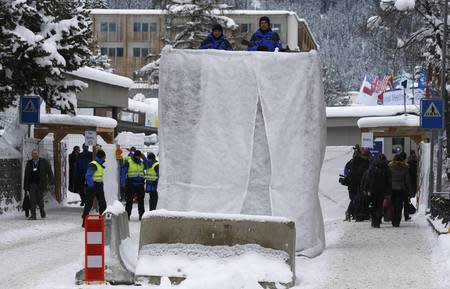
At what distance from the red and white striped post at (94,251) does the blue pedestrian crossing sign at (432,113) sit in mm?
13526

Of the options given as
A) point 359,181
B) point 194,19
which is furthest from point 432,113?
point 194,19

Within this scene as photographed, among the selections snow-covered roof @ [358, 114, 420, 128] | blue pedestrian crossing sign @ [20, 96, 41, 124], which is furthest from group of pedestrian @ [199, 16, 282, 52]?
snow-covered roof @ [358, 114, 420, 128]

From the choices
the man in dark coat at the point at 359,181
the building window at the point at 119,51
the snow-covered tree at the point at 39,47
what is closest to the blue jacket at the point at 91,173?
the snow-covered tree at the point at 39,47

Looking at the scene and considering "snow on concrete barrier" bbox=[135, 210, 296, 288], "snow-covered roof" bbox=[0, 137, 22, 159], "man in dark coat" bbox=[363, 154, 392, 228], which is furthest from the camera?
"snow-covered roof" bbox=[0, 137, 22, 159]

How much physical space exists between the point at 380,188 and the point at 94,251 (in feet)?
38.1

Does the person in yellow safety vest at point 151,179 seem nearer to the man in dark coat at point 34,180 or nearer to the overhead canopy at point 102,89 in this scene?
the man in dark coat at point 34,180

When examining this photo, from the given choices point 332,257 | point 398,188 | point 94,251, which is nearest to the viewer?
point 94,251

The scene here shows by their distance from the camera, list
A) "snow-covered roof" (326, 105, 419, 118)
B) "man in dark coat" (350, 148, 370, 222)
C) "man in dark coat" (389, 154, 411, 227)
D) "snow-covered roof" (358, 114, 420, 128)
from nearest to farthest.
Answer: "man in dark coat" (389, 154, 411, 227) → "man in dark coat" (350, 148, 370, 222) → "snow-covered roof" (358, 114, 420, 128) → "snow-covered roof" (326, 105, 419, 118)

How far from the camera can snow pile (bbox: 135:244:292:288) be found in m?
12.1

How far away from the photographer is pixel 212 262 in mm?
12539

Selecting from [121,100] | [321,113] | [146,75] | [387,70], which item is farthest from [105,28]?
[321,113]

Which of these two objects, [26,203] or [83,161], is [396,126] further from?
[26,203]

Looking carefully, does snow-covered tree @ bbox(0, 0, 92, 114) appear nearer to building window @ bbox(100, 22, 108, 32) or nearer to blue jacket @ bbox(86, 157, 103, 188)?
blue jacket @ bbox(86, 157, 103, 188)

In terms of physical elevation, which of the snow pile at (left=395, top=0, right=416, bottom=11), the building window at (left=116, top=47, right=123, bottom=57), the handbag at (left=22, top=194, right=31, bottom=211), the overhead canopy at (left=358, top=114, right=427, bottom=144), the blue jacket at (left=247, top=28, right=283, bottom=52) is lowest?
the handbag at (left=22, top=194, right=31, bottom=211)
